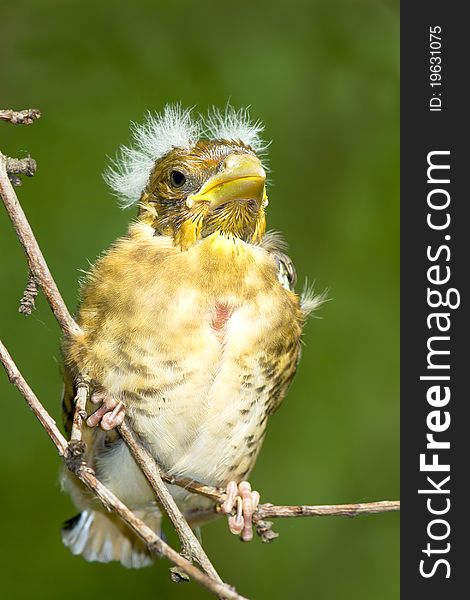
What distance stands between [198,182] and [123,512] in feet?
3.82

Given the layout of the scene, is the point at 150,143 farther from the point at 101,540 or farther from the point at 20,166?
the point at 101,540

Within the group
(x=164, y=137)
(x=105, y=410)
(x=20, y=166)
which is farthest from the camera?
(x=164, y=137)

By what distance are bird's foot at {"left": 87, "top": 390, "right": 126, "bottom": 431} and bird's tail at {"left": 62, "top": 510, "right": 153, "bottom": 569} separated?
3.67ft

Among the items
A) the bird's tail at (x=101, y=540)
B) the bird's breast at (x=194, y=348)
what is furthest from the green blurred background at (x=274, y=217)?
the bird's breast at (x=194, y=348)

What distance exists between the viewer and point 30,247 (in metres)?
2.50

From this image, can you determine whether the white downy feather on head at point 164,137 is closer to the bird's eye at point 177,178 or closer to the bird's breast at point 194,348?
the bird's eye at point 177,178

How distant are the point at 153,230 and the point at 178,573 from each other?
1084 millimetres

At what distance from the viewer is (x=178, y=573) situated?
2.52 metres

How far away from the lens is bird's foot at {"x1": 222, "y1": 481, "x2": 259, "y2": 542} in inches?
122

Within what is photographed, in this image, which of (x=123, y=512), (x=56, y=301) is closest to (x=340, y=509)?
(x=123, y=512)

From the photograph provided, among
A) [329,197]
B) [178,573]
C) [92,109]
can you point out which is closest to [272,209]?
[329,197]

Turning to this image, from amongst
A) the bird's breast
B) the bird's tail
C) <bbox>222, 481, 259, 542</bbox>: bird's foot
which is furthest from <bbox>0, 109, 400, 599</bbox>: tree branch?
the bird's tail

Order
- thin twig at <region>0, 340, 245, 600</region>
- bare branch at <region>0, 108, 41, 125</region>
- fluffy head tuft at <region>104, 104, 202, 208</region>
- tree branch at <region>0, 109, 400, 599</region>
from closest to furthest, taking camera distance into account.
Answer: thin twig at <region>0, 340, 245, 600</region> → tree branch at <region>0, 109, 400, 599</region> → bare branch at <region>0, 108, 41, 125</region> → fluffy head tuft at <region>104, 104, 202, 208</region>

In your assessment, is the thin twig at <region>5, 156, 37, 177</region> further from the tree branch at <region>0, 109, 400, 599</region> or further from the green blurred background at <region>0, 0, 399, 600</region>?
the green blurred background at <region>0, 0, 399, 600</region>
